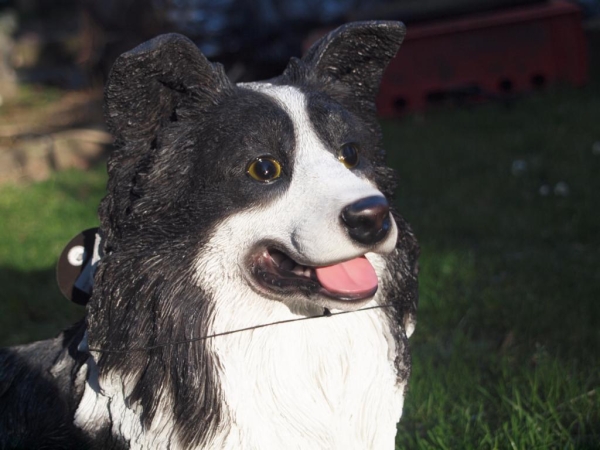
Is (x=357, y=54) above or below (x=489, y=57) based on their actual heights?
above

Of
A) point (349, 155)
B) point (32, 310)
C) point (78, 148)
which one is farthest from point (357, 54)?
point (78, 148)

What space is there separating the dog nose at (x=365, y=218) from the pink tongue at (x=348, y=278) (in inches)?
4.6

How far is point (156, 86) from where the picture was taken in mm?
1621

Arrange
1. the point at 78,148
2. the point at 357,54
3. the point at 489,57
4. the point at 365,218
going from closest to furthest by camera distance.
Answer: the point at 365,218, the point at 357,54, the point at 489,57, the point at 78,148

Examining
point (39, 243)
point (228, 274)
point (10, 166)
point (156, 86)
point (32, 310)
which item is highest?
point (156, 86)

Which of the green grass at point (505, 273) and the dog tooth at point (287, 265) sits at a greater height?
the dog tooth at point (287, 265)

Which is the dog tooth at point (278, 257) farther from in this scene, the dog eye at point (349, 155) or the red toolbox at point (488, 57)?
the red toolbox at point (488, 57)

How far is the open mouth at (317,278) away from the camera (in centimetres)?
152

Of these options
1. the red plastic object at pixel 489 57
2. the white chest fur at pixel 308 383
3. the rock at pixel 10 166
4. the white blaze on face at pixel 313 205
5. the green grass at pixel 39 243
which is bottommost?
the rock at pixel 10 166

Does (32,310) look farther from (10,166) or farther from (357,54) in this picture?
(10,166)

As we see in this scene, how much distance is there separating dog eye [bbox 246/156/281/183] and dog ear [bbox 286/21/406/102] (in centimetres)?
30

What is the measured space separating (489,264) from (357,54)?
2176mm

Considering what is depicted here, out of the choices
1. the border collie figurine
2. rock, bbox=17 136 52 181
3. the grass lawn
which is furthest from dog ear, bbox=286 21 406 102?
rock, bbox=17 136 52 181

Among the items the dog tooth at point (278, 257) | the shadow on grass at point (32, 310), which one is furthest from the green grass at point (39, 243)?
the dog tooth at point (278, 257)
